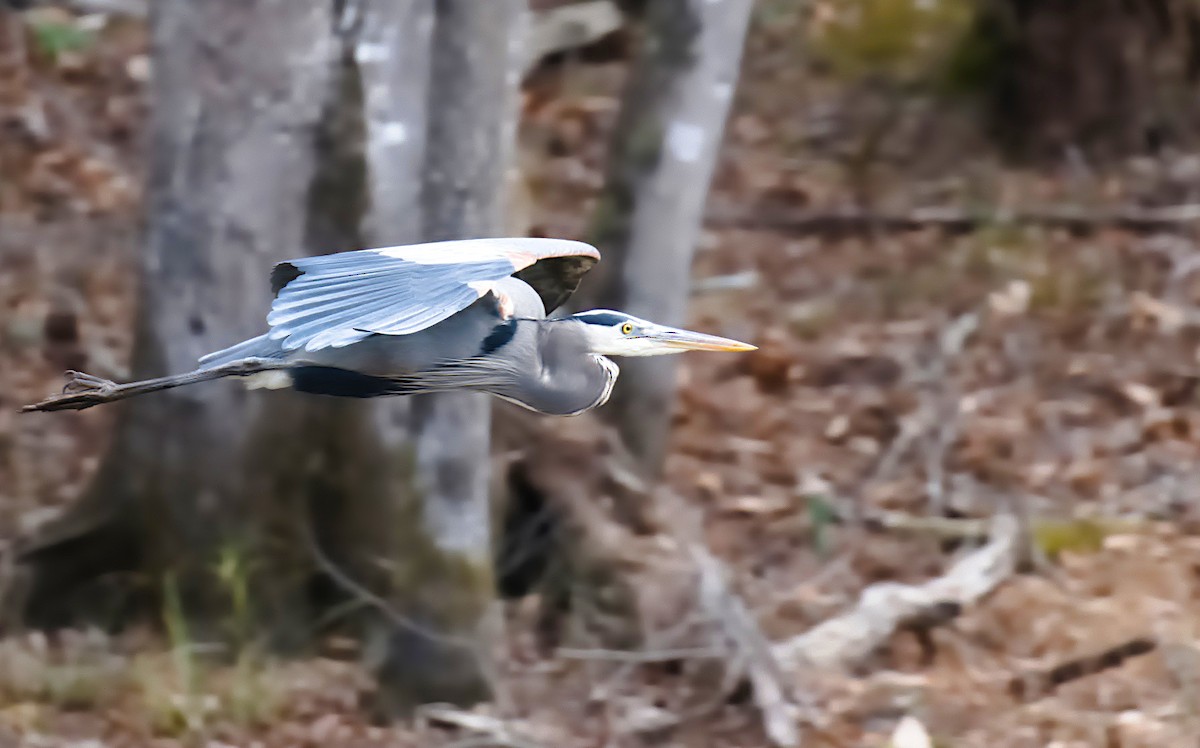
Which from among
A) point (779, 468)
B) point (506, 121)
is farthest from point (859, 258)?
point (506, 121)

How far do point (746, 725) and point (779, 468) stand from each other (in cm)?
207

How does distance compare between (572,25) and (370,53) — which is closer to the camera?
(370,53)

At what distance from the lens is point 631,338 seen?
368cm

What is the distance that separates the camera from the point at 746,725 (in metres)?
6.18

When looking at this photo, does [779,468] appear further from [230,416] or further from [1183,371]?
[230,416]

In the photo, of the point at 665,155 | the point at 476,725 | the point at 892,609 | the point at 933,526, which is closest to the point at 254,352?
the point at 476,725

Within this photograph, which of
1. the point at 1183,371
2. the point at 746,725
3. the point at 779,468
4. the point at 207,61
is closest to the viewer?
the point at 207,61

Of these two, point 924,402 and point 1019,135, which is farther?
point 1019,135

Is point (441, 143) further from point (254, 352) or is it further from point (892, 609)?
point (892, 609)

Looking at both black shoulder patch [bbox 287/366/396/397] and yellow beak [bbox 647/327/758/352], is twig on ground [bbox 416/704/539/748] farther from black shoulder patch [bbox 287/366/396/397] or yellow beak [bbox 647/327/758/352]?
yellow beak [bbox 647/327/758/352]

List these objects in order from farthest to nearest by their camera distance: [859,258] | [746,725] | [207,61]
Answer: [859,258] → [746,725] → [207,61]

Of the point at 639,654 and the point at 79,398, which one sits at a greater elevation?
the point at 79,398

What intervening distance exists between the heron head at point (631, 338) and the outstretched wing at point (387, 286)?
191 millimetres

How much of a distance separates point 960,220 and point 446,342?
6594mm
